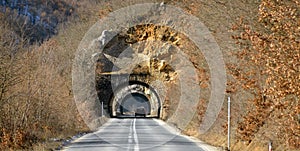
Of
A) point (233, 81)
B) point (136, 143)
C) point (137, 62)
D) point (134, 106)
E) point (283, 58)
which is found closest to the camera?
point (283, 58)

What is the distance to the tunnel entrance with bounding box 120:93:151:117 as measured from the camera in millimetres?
87188

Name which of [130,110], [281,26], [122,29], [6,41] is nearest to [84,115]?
[122,29]

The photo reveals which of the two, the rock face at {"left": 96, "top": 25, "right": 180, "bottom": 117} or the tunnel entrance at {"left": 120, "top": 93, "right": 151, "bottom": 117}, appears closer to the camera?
the rock face at {"left": 96, "top": 25, "right": 180, "bottom": 117}

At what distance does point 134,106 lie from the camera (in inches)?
3752

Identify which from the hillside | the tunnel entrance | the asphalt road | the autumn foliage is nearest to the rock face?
the hillside

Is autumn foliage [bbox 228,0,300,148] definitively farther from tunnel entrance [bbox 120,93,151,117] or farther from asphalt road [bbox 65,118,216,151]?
tunnel entrance [bbox 120,93,151,117]


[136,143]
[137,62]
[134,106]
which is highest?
[137,62]

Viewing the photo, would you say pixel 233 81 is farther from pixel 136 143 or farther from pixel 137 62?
pixel 137 62

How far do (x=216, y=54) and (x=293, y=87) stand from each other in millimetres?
9464

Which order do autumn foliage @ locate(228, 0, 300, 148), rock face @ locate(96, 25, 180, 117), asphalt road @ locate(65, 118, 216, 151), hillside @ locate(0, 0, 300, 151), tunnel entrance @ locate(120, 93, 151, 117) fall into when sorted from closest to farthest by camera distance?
autumn foliage @ locate(228, 0, 300, 148) < hillside @ locate(0, 0, 300, 151) < asphalt road @ locate(65, 118, 216, 151) < rock face @ locate(96, 25, 180, 117) < tunnel entrance @ locate(120, 93, 151, 117)

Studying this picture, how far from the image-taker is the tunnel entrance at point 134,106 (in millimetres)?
87188

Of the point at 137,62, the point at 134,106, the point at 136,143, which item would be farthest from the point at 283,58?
the point at 134,106

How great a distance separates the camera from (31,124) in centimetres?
2050

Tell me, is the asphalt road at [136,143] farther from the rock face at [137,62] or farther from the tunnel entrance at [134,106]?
the tunnel entrance at [134,106]
